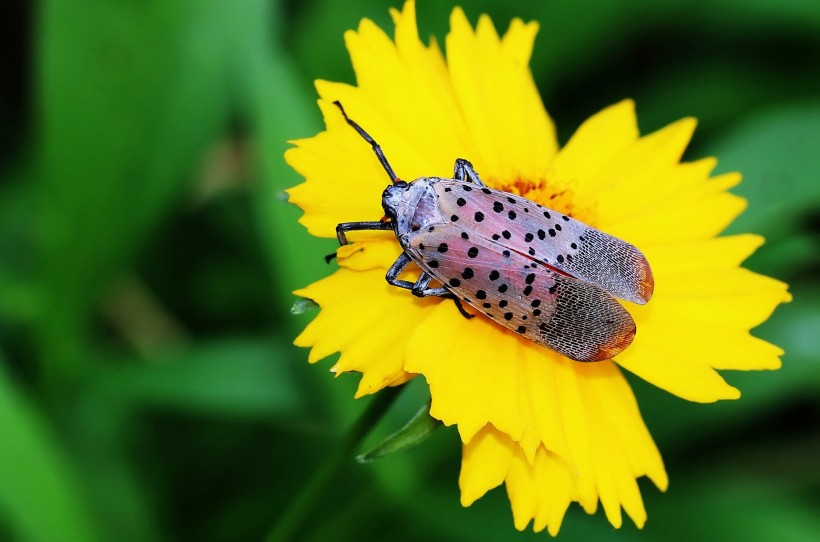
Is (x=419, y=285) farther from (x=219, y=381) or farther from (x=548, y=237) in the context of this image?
(x=219, y=381)

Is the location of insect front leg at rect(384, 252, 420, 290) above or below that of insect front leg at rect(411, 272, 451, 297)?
above

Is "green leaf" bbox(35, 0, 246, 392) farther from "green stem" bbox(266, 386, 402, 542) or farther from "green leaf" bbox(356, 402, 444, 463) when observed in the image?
"green leaf" bbox(356, 402, 444, 463)

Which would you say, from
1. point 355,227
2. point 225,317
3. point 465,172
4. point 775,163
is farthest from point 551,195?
point 225,317

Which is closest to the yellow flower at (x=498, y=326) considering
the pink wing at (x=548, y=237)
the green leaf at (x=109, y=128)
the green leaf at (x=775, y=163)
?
the pink wing at (x=548, y=237)

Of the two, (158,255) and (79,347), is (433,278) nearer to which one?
(79,347)

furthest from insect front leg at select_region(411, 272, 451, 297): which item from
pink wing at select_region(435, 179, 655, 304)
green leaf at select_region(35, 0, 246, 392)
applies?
green leaf at select_region(35, 0, 246, 392)

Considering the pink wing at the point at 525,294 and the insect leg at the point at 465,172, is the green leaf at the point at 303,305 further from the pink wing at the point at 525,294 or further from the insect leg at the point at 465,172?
the insect leg at the point at 465,172

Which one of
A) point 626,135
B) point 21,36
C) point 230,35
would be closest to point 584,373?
point 626,135
